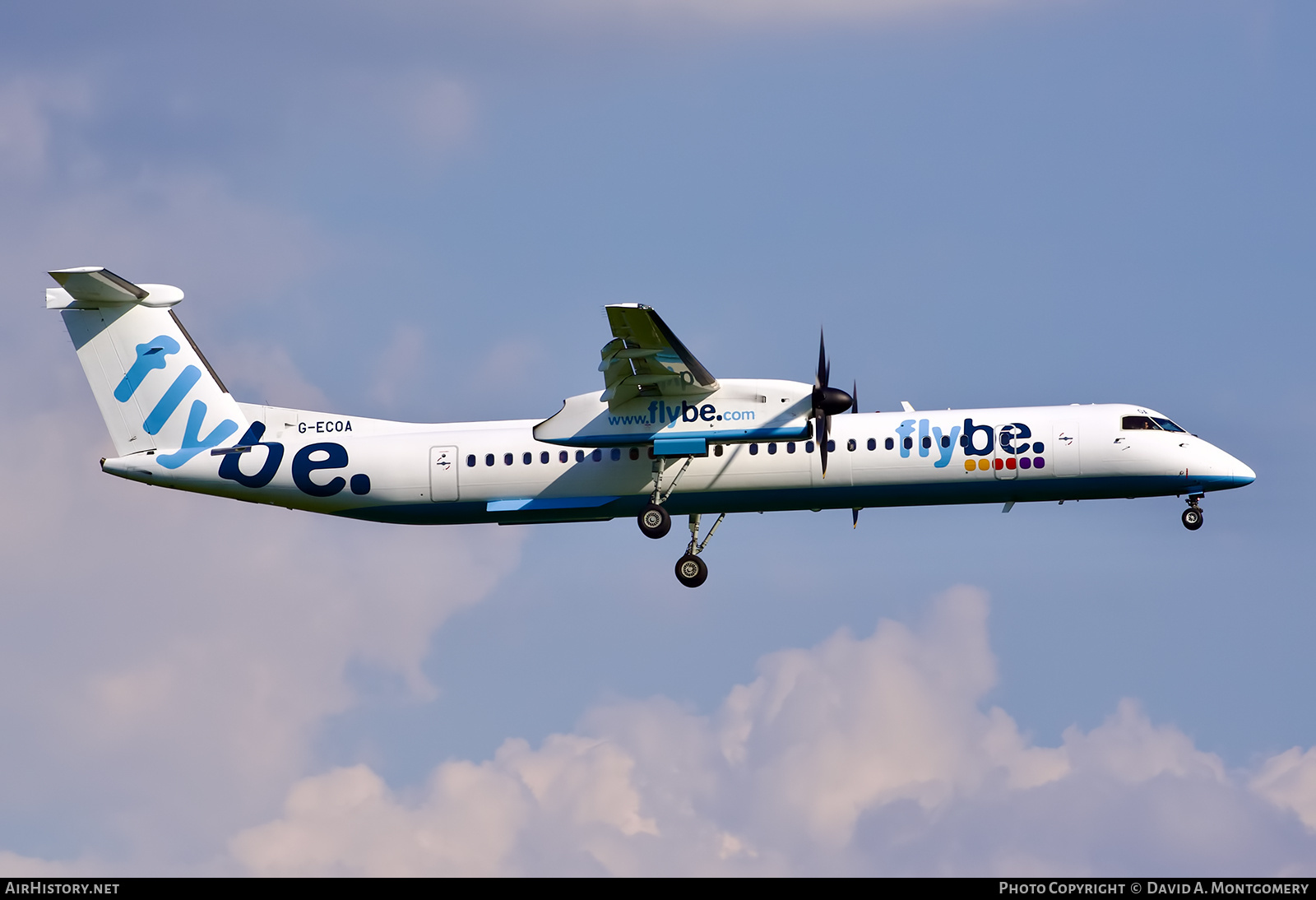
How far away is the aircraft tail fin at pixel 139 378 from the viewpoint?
113ft

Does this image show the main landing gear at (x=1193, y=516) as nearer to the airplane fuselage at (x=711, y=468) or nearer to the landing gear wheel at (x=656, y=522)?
the airplane fuselage at (x=711, y=468)

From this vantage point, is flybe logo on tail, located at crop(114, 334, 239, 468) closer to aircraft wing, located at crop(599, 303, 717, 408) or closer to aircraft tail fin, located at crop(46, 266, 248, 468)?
aircraft tail fin, located at crop(46, 266, 248, 468)

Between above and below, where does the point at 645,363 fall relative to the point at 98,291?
below

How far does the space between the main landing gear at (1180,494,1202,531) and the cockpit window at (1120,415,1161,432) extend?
176 cm

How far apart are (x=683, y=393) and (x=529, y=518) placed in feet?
14.5

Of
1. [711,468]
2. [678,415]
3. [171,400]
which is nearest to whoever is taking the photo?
[678,415]

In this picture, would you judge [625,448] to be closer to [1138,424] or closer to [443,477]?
[443,477]

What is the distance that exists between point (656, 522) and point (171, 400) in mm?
10964

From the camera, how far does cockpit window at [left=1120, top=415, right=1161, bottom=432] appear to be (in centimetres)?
3262

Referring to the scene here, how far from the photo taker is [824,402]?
30.8 m

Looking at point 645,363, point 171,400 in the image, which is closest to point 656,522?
point 645,363

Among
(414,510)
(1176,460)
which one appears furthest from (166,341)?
(1176,460)

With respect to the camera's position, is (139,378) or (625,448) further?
(139,378)

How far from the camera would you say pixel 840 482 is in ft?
106
